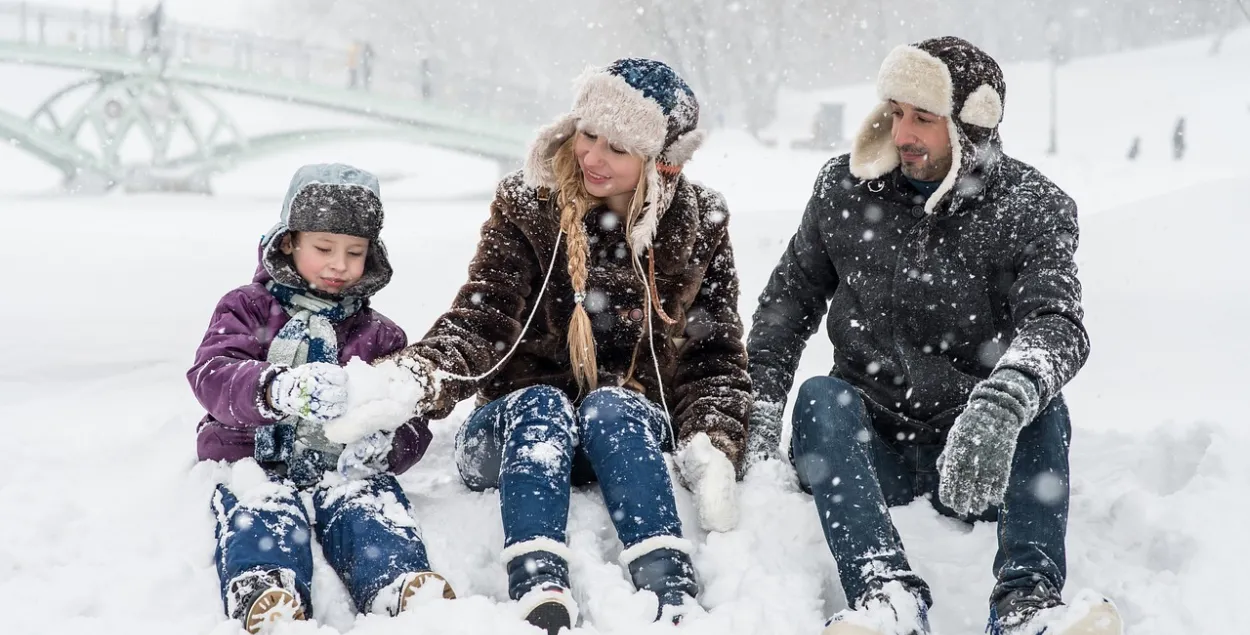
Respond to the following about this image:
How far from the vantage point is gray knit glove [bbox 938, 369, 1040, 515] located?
2.22 meters

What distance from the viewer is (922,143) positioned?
9.25ft

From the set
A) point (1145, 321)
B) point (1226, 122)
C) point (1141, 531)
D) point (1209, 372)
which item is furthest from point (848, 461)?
point (1226, 122)

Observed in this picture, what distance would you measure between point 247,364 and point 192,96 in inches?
731

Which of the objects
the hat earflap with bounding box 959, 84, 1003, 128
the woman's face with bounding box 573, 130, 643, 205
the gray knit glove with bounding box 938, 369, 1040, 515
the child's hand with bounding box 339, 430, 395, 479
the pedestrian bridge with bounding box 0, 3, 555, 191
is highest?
the hat earflap with bounding box 959, 84, 1003, 128

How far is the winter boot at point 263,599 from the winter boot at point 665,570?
782mm

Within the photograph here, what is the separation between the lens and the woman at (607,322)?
8.48ft

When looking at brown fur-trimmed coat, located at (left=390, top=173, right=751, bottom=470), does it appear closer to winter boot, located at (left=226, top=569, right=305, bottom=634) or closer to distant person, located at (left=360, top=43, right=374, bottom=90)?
winter boot, located at (left=226, top=569, right=305, bottom=634)

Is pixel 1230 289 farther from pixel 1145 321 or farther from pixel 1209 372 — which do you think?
pixel 1209 372

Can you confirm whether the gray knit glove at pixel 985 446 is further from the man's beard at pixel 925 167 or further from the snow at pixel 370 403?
the snow at pixel 370 403

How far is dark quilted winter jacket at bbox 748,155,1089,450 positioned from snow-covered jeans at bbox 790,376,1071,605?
26 centimetres

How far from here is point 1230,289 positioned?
6453 millimetres

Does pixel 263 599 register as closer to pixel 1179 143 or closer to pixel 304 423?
pixel 304 423

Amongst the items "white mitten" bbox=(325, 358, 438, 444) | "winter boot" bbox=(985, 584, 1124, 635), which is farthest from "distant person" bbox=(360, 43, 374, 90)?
"winter boot" bbox=(985, 584, 1124, 635)

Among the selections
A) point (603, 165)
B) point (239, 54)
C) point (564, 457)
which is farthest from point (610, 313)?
point (239, 54)
